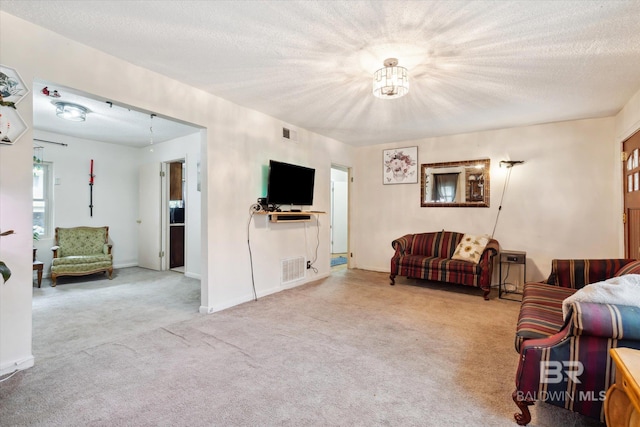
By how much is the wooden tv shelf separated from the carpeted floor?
1050mm

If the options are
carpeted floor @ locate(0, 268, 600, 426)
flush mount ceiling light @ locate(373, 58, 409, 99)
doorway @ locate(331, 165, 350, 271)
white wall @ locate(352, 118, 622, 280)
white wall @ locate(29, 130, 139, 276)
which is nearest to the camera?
carpeted floor @ locate(0, 268, 600, 426)

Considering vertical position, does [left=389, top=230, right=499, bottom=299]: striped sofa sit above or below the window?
below

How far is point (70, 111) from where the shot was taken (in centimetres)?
373

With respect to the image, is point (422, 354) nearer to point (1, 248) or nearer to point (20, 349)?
point (20, 349)

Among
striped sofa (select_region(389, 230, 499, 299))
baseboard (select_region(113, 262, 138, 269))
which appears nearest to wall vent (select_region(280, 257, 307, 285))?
striped sofa (select_region(389, 230, 499, 299))

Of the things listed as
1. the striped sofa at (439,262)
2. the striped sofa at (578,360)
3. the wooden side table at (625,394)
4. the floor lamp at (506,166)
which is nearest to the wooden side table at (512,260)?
the striped sofa at (439,262)

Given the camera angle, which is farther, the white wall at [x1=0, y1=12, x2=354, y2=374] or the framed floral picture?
the framed floral picture

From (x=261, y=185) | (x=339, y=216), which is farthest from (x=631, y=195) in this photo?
(x=339, y=216)

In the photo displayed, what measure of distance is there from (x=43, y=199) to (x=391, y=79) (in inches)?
232

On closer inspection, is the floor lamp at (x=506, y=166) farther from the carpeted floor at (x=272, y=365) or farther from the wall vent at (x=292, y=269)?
the wall vent at (x=292, y=269)

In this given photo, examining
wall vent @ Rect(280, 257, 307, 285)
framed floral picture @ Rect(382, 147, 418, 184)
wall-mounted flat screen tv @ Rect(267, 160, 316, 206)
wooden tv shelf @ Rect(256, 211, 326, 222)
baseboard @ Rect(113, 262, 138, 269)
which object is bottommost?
baseboard @ Rect(113, 262, 138, 269)

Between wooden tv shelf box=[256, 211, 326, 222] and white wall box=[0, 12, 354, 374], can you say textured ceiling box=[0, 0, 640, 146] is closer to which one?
white wall box=[0, 12, 354, 374]

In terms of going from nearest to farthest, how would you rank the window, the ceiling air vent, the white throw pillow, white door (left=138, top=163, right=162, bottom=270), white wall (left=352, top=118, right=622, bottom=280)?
1. white wall (left=352, top=118, right=622, bottom=280)
2. the white throw pillow
3. the ceiling air vent
4. the window
5. white door (left=138, top=163, right=162, bottom=270)

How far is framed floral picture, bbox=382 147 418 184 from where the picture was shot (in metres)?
5.23
